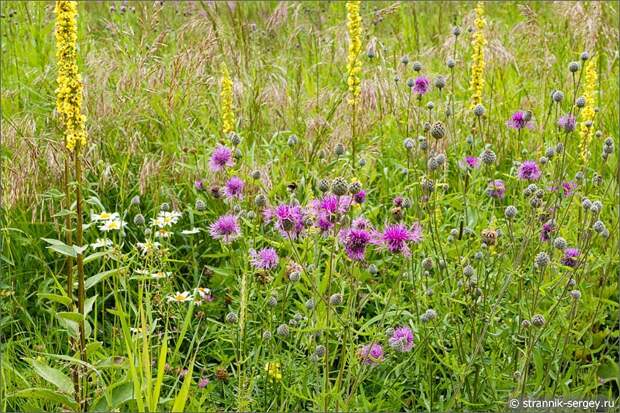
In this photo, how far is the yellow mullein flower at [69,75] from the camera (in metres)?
1.80

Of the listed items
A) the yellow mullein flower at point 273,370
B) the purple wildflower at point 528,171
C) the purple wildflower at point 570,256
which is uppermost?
the purple wildflower at point 528,171

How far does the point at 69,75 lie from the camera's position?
1842mm

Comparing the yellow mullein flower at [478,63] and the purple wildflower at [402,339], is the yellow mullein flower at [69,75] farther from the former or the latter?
the yellow mullein flower at [478,63]

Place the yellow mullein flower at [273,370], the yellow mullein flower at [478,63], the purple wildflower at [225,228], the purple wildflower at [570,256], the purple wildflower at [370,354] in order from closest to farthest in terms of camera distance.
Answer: the purple wildflower at [370,354], the yellow mullein flower at [273,370], the purple wildflower at [225,228], the purple wildflower at [570,256], the yellow mullein flower at [478,63]

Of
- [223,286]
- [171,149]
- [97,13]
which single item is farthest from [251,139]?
[97,13]

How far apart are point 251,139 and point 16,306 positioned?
135 centimetres

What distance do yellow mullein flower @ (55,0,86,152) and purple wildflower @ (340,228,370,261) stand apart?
0.69 metres

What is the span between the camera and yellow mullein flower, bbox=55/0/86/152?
5.91ft

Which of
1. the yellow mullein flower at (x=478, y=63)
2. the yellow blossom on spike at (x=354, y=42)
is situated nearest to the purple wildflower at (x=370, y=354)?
the yellow blossom on spike at (x=354, y=42)

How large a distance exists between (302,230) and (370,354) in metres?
0.42

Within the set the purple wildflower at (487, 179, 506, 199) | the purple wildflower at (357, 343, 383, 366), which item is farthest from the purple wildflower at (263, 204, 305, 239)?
the purple wildflower at (487, 179, 506, 199)

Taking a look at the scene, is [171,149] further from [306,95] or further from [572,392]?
[572,392]

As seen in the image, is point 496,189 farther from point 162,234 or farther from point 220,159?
point 162,234

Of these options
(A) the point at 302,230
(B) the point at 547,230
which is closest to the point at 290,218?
(A) the point at 302,230
